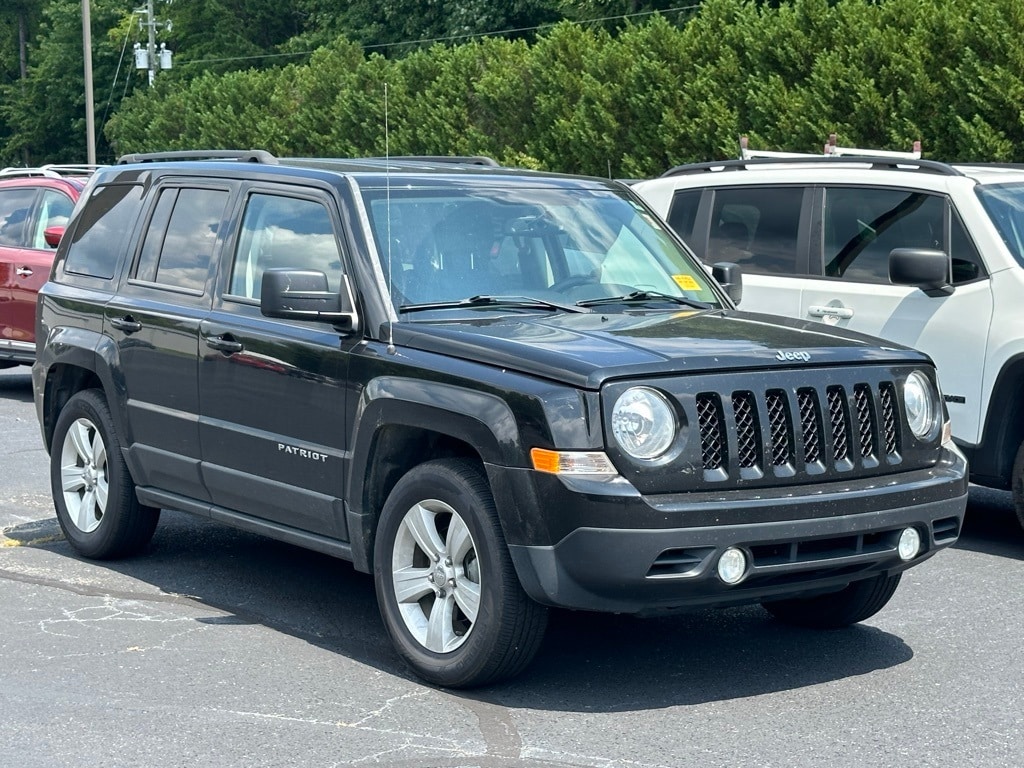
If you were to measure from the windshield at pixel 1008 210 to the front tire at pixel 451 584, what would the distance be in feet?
13.1

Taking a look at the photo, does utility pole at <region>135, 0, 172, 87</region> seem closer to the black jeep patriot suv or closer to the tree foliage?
the tree foliage

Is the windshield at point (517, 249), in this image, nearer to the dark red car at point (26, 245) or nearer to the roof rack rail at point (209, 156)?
the roof rack rail at point (209, 156)

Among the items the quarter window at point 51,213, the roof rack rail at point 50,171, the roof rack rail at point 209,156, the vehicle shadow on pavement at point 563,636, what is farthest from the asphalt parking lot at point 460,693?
the roof rack rail at point 50,171

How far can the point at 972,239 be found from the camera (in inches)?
330

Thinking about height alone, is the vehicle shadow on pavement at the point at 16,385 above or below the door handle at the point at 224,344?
below

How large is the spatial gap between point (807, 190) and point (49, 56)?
67.3m

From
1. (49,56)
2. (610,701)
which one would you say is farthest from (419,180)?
(49,56)

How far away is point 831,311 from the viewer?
29.4 feet

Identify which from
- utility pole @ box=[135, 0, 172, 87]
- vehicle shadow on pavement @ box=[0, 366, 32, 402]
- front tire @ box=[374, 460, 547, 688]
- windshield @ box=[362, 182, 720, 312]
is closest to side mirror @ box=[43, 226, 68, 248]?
vehicle shadow on pavement @ box=[0, 366, 32, 402]

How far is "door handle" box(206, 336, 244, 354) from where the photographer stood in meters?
6.65

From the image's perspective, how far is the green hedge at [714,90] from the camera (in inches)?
767

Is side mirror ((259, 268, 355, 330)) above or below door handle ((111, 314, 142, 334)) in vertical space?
above

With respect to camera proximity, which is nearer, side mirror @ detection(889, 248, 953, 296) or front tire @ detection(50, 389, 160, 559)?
front tire @ detection(50, 389, 160, 559)

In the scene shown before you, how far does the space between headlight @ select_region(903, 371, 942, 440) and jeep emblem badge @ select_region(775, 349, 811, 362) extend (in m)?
0.48
